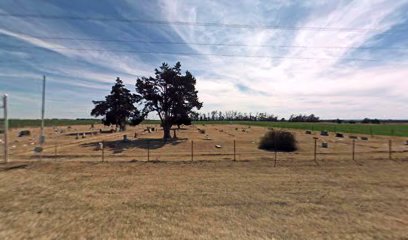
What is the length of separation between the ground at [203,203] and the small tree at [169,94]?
2605 cm

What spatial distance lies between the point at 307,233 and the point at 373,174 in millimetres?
10643

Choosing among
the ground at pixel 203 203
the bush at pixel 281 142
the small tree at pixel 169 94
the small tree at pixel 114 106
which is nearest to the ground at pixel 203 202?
the ground at pixel 203 203

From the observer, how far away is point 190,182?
1388 cm

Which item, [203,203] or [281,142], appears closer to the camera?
[203,203]

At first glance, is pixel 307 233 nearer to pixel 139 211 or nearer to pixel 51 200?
pixel 139 211

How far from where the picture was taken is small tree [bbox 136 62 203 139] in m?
43.3

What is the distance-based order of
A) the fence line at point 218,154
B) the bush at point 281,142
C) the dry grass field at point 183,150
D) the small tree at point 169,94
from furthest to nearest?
the small tree at point 169,94 < the bush at point 281,142 < the dry grass field at point 183,150 < the fence line at point 218,154

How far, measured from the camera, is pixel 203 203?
10375 millimetres

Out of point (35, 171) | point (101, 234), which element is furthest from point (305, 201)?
point (35, 171)

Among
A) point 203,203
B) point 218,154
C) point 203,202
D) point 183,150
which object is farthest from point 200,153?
point 203,203

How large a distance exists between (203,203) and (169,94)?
3370 cm

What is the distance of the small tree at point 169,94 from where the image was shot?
43281 millimetres

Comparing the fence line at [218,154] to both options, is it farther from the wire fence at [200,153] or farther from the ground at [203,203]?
the ground at [203,203]

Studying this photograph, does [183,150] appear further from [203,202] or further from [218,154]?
[203,202]
